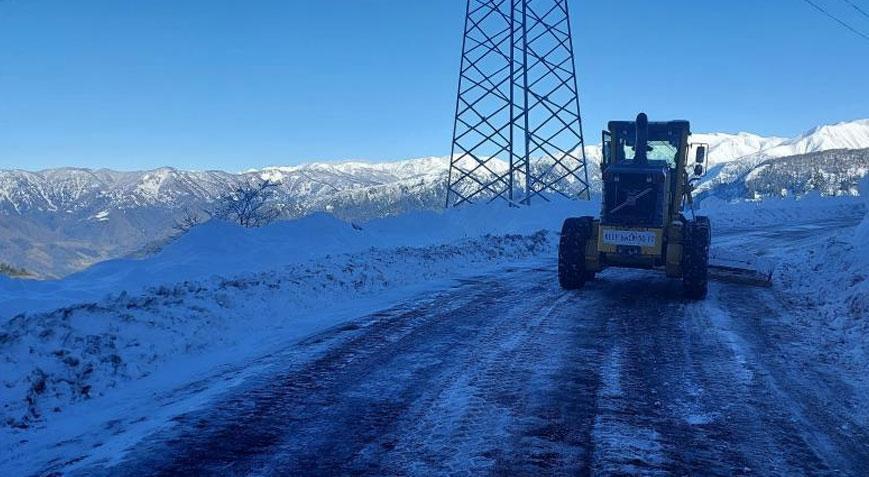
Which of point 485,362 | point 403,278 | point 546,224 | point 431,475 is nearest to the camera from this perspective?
point 431,475

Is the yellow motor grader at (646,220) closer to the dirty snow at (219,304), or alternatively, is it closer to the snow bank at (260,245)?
the dirty snow at (219,304)

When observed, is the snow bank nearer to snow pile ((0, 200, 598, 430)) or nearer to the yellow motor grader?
snow pile ((0, 200, 598, 430))

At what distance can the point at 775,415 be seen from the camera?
4391mm

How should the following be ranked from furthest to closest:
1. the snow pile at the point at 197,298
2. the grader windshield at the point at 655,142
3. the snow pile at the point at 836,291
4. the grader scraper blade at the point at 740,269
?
the grader scraper blade at the point at 740,269, the grader windshield at the point at 655,142, the snow pile at the point at 836,291, the snow pile at the point at 197,298

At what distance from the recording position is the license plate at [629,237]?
948 centimetres

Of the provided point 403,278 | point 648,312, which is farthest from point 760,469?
point 403,278

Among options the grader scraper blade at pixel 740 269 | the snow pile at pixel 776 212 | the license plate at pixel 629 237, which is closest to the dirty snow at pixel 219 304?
the grader scraper blade at pixel 740 269

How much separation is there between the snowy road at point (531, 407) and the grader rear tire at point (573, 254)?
2.33 metres

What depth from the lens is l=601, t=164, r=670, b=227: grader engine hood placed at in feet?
31.8

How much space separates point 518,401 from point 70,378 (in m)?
3.70

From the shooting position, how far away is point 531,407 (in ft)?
14.6

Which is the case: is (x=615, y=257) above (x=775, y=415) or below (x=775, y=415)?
above

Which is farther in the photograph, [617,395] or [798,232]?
[798,232]

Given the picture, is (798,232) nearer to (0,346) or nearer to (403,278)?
(403,278)
